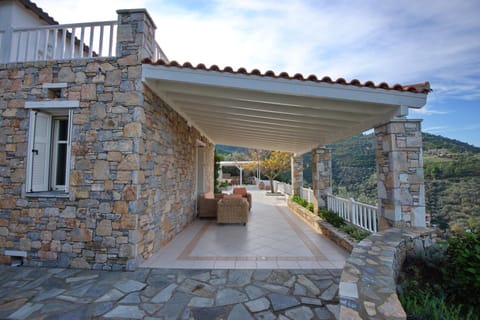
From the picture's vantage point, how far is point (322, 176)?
6.57 metres

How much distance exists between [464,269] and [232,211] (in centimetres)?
465

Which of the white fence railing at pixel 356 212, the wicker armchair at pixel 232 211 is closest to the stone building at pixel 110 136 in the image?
the white fence railing at pixel 356 212

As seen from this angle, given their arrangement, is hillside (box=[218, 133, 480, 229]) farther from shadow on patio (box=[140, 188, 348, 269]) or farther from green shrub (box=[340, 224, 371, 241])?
shadow on patio (box=[140, 188, 348, 269])

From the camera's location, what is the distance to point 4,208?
136 inches

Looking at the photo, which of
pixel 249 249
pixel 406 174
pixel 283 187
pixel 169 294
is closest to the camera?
pixel 169 294

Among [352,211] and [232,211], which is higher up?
[352,211]

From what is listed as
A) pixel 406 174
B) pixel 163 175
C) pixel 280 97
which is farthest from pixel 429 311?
pixel 163 175

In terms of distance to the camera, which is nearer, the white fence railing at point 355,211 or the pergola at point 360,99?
the pergola at point 360,99

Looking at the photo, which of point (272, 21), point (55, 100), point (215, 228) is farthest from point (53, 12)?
point (215, 228)

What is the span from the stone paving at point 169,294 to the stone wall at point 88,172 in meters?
0.35

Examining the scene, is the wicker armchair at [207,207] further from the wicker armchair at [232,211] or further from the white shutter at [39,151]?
the white shutter at [39,151]

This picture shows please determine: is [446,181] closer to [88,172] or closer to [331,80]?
[331,80]

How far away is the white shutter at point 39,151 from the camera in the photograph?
3.45 meters

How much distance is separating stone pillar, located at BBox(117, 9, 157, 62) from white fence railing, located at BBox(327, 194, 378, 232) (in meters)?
5.32
